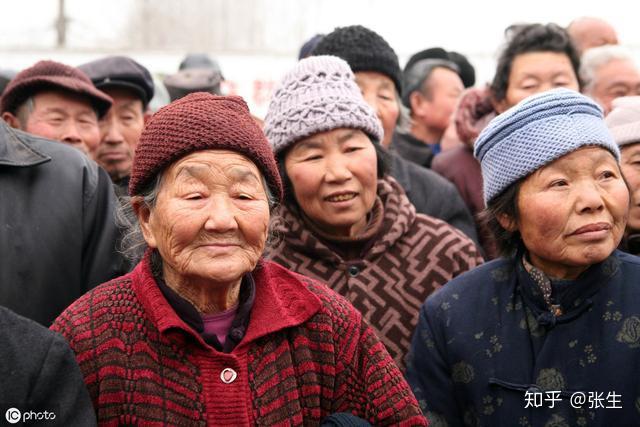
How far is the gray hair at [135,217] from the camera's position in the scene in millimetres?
2797

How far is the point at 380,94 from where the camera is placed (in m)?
4.82

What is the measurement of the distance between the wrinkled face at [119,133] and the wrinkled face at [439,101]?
2.44m

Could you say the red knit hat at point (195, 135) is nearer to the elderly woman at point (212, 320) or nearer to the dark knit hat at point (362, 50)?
the elderly woman at point (212, 320)

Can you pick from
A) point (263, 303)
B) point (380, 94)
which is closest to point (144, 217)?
point (263, 303)

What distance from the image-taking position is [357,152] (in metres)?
3.88

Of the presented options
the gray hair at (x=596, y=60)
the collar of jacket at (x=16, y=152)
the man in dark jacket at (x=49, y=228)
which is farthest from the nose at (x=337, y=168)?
the gray hair at (x=596, y=60)

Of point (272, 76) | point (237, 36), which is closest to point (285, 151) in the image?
point (272, 76)

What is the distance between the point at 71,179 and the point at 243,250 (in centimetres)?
97

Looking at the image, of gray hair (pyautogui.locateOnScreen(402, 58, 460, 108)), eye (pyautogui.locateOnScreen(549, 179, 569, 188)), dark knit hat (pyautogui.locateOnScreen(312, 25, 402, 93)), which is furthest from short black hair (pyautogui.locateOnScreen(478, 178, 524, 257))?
gray hair (pyautogui.locateOnScreen(402, 58, 460, 108))

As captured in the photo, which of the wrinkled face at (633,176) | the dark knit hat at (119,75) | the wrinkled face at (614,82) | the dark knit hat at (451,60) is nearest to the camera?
the wrinkled face at (633,176)

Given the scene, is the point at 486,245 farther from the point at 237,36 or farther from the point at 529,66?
the point at 237,36

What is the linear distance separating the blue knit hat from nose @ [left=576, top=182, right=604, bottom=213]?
0.42 feet

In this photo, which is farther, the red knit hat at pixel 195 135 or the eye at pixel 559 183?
the eye at pixel 559 183

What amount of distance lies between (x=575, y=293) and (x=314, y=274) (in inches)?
44.1
